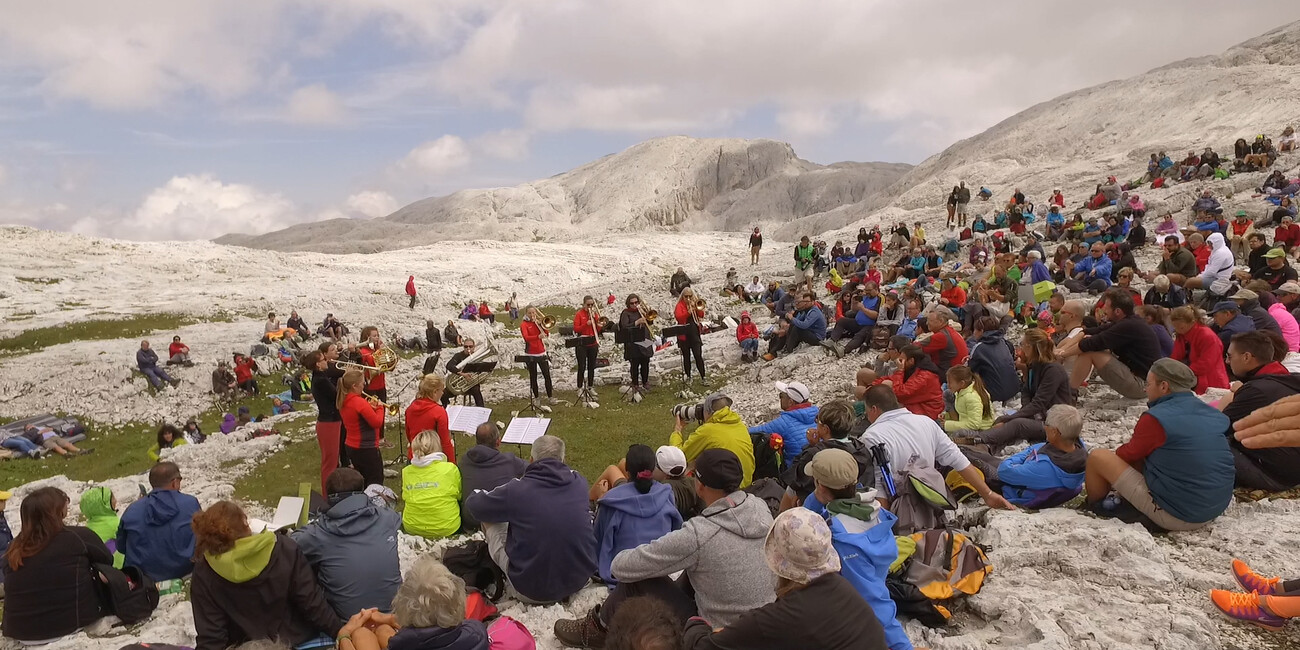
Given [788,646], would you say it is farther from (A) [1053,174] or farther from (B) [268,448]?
(A) [1053,174]

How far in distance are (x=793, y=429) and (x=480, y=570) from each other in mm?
4020

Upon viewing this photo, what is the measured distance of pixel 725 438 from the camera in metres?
7.45

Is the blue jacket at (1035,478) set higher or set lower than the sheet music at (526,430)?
lower

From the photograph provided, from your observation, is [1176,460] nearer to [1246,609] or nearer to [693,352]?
[1246,609]

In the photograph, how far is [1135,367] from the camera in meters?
9.66

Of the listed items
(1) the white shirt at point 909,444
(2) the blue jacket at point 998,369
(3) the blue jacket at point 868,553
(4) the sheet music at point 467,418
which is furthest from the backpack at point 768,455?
(2) the blue jacket at point 998,369

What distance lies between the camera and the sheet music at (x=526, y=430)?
9229 millimetres

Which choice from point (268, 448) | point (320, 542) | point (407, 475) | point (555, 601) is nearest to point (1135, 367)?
point (555, 601)

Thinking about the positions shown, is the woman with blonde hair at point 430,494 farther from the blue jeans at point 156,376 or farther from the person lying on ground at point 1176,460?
the blue jeans at point 156,376

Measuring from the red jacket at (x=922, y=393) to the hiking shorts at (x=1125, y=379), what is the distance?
2.43 meters

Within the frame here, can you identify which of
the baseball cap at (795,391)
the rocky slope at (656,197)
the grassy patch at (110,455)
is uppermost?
the rocky slope at (656,197)

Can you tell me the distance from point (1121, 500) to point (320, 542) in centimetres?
700

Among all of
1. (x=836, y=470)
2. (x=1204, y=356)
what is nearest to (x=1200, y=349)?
(x=1204, y=356)

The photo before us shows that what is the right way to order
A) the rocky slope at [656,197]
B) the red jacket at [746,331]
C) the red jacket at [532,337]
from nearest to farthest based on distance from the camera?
the red jacket at [532,337], the red jacket at [746,331], the rocky slope at [656,197]
